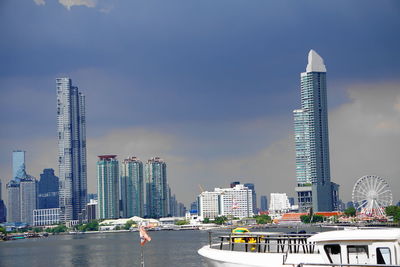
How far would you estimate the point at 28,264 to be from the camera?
87.9 m

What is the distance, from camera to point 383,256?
65.5 feet

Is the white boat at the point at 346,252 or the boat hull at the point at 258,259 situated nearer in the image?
the white boat at the point at 346,252

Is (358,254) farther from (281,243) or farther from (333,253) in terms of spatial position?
(281,243)

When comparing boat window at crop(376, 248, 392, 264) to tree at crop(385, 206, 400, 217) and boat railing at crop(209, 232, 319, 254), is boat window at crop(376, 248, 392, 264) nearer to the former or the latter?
boat railing at crop(209, 232, 319, 254)

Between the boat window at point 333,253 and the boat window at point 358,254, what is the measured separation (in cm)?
29

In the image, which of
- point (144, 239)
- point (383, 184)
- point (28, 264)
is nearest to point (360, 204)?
point (383, 184)

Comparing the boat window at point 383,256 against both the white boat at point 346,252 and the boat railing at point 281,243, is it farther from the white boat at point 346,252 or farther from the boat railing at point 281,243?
the boat railing at point 281,243

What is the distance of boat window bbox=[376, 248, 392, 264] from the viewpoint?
19.9 metres

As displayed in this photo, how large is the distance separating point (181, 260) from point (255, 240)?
47.8 m

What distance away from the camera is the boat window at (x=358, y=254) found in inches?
794

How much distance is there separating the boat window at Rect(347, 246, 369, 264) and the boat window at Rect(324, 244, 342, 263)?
292mm

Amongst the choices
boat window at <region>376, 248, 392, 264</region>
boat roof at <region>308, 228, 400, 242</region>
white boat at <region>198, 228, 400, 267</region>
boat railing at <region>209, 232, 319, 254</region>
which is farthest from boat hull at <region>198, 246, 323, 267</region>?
boat window at <region>376, 248, 392, 264</region>

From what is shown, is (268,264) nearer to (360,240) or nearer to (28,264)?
(360,240)

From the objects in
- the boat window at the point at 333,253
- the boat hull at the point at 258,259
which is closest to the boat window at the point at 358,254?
the boat window at the point at 333,253
